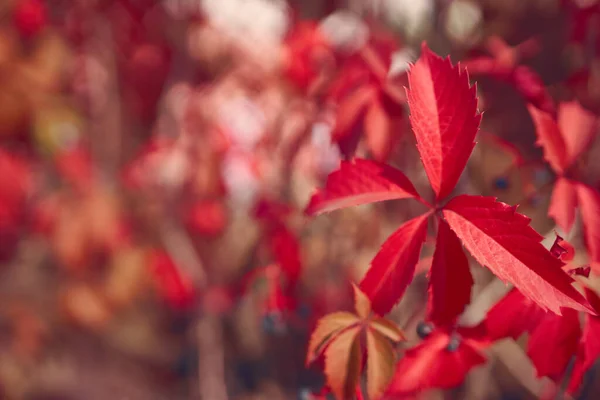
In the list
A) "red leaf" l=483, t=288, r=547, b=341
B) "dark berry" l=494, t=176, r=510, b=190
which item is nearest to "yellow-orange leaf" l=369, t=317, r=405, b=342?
"red leaf" l=483, t=288, r=547, b=341

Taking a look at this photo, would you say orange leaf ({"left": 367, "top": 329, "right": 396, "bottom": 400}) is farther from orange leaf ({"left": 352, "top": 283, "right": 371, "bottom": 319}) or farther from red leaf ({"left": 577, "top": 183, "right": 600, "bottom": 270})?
red leaf ({"left": 577, "top": 183, "right": 600, "bottom": 270})

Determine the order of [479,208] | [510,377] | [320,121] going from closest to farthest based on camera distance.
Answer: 1. [479,208]
2. [320,121]
3. [510,377]

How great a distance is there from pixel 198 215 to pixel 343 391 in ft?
6.54

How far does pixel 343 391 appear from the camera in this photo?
54 cm

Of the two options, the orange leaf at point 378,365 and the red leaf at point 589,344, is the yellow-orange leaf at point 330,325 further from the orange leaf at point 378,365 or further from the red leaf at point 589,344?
the red leaf at point 589,344

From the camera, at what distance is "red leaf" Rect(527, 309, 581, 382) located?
582mm

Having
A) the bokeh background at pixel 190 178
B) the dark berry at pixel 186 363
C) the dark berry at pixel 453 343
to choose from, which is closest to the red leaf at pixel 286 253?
the bokeh background at pixel 190 178

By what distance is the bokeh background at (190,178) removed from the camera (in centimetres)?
168

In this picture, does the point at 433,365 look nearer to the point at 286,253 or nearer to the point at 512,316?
the point at 512,316

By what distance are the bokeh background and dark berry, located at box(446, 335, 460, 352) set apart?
679 mm

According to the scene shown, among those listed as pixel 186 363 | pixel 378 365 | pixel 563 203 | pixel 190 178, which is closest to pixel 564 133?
pixel 563 203

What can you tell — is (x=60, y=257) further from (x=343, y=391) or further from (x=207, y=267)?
(x=343, y=391)

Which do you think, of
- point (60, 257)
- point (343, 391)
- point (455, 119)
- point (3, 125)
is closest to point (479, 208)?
point (455, 119)

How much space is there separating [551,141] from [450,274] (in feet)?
0.92
